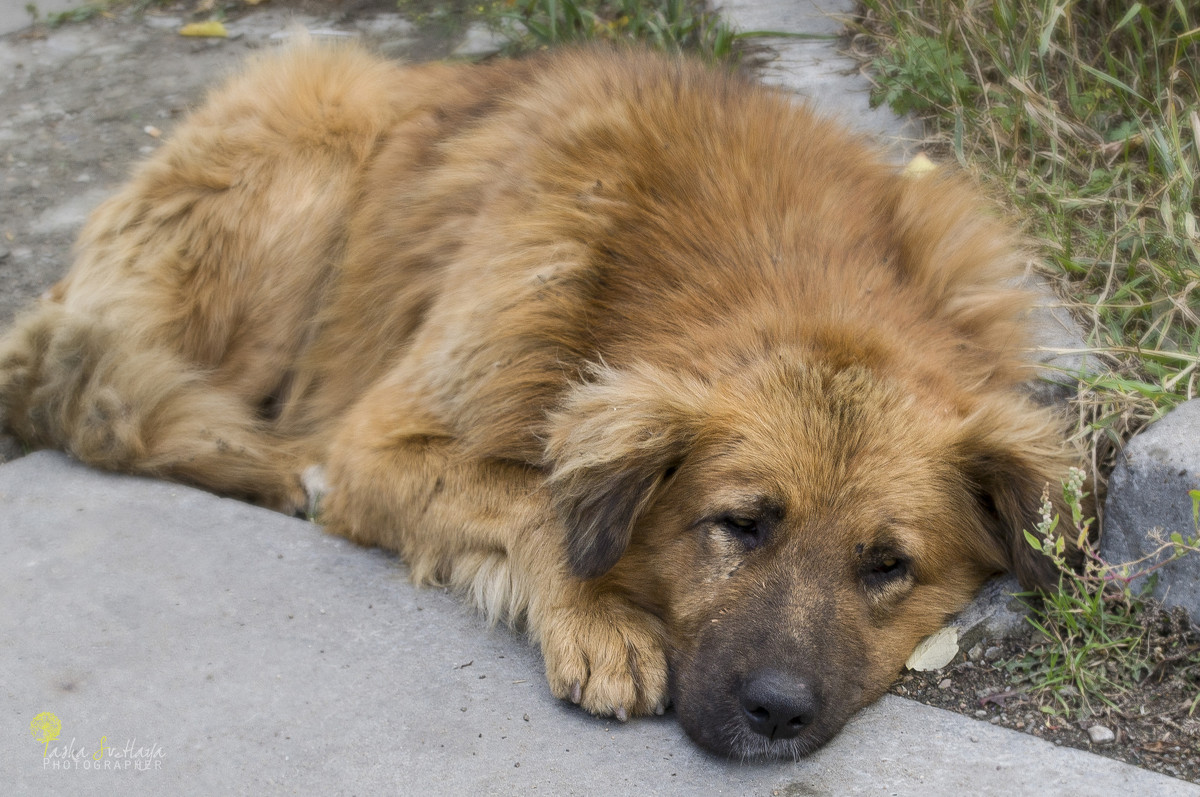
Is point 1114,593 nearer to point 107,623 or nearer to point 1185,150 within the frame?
point 1185,150

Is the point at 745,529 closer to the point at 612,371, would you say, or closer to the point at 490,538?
the point at 612,371

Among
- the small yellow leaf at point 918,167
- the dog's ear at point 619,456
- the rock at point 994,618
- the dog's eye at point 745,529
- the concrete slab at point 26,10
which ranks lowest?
the rock at point 994,618

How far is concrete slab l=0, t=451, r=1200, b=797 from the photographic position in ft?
7.88

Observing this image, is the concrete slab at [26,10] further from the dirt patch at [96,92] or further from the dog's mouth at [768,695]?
the dog's mouth at [768,695]

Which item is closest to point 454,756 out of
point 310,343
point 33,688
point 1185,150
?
point 33,688

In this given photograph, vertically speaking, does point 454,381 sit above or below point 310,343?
above

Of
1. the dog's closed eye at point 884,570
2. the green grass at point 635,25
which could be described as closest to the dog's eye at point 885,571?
the dog's closed eye at point 884,570

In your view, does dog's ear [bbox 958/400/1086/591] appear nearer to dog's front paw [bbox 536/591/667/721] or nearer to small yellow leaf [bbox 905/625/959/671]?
small yellow leaf [bbox 905/625/959/671]

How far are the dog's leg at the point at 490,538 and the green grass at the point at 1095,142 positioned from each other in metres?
1.45

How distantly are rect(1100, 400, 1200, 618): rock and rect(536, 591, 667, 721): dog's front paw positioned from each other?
123 centimetres

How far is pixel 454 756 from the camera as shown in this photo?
249 cm

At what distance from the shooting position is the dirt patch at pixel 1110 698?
2.46 meters

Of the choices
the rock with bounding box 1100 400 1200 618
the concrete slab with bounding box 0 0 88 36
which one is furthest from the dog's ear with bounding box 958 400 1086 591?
the concrete slab with bounding box 0 0 88 36

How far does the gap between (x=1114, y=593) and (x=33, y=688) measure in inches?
106
